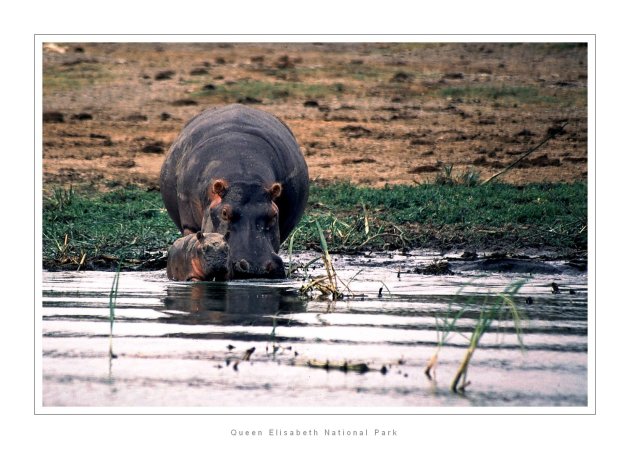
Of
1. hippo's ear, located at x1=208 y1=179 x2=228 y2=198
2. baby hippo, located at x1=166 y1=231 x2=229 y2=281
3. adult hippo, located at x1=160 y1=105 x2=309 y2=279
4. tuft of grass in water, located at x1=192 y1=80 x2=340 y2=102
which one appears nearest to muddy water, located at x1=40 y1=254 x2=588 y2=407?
baby hippo, located at x1=166 y1=231 x2=229 y2=281

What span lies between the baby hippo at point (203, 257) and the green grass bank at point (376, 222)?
3.83 ft

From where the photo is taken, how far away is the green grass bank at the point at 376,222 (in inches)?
410

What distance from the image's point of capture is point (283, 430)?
5066 mm

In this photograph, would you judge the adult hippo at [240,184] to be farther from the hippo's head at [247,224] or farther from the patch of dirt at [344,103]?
the patch of dirt at [344,103]

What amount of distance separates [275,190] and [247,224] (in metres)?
0.39

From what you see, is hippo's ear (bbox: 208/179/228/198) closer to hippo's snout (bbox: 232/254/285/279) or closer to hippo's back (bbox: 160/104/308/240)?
hippo's back (bbox: 160/104/308/240)

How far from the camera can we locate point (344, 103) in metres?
20.2

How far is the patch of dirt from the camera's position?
56.1 feet

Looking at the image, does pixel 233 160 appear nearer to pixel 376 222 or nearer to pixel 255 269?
pixel 255 269

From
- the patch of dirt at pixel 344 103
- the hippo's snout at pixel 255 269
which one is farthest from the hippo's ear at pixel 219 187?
the patch of dirt at pixel 344 103

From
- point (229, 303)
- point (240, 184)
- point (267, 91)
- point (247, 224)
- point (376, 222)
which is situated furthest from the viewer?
point (267, 91)

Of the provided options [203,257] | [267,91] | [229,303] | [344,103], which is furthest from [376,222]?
[267,91]

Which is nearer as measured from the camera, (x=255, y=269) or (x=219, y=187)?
(x=255, y=269)

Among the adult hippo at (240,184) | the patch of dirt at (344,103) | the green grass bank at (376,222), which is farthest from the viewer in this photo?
the patch of dirt at (344,103)
